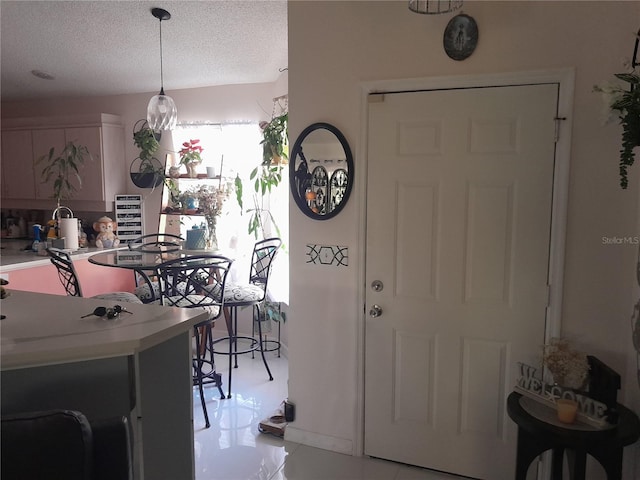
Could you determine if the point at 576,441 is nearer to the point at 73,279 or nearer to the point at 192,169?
the point at 73,279

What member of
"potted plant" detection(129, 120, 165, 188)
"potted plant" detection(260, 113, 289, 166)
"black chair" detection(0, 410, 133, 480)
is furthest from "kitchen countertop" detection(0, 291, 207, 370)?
"potted plant" detection(129, 120, 165, 188)

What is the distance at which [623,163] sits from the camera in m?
1.75

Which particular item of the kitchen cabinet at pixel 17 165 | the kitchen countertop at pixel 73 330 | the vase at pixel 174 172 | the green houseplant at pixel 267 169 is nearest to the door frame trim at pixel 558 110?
the green houseplant at pixel 267 169

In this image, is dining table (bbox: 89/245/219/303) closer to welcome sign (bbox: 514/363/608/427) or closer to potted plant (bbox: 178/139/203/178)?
potted plant (bbox: 178/139/203/178)

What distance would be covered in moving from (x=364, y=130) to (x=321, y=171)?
32 cm

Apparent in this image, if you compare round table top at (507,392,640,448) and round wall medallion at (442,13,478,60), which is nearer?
round table top at (507,392,640,448)

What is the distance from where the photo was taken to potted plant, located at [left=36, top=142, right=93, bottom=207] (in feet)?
14.9

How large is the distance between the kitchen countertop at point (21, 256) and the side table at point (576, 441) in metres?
3.86

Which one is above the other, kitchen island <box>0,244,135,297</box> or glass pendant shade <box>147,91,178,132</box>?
glass pendant shade <box>147,91,178,132</box>

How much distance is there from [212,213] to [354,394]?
192 cm

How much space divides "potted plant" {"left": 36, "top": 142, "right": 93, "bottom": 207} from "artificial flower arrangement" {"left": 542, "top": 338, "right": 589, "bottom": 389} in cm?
422

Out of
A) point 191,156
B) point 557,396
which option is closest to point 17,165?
point 191,156

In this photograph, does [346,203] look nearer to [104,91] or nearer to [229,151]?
[229,151]

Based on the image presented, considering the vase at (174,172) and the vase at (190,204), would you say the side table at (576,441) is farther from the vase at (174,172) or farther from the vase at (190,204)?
the vase at (174,172)
